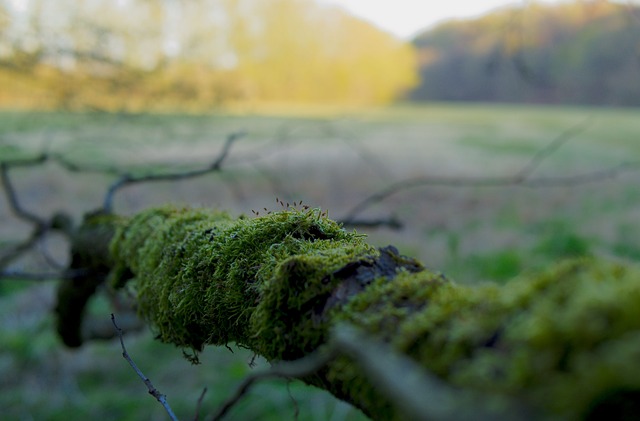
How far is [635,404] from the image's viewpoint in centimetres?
60

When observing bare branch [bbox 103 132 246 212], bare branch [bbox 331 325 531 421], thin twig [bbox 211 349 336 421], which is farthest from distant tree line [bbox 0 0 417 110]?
bare branch [bbox 331 325 531 421]

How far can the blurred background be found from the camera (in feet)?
16.4

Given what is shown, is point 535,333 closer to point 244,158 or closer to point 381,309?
point 381,309

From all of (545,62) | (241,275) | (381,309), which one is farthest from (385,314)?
(545,62)

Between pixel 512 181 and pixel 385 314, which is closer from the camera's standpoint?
pixel 385 314

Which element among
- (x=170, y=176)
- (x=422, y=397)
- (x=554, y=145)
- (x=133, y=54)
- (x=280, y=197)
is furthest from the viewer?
(x=280, y=197)

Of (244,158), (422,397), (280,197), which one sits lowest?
(280,197)

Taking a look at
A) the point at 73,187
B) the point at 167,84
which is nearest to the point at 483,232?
the point at 167,84

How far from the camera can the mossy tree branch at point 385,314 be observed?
0.59 m

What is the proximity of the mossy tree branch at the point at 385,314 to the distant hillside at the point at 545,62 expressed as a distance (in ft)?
14.6

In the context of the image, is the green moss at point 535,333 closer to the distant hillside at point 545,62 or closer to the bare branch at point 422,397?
the bare branch at point 422,397

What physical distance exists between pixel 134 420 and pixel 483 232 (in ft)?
24.9

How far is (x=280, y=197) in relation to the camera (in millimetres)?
Answer: 9469

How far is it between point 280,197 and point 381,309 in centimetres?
861
